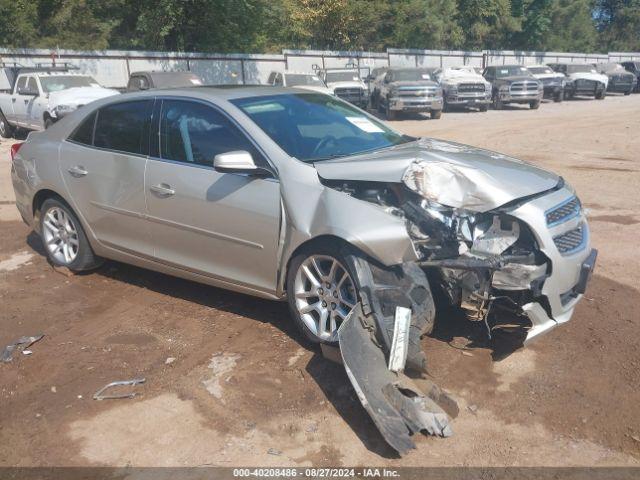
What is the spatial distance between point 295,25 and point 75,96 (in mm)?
24129

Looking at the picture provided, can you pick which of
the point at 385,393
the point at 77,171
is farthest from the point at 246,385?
the point at 77,171

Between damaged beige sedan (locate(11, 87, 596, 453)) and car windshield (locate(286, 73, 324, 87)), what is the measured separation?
53.8 ft

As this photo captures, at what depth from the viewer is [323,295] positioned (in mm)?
4098

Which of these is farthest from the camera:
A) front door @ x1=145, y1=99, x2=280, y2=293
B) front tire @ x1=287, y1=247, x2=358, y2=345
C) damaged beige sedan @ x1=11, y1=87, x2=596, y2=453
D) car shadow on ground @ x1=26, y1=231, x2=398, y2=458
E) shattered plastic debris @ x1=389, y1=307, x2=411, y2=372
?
front door @ x1=145, y1=99, x2=280, y2=293

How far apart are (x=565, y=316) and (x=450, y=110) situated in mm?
24343

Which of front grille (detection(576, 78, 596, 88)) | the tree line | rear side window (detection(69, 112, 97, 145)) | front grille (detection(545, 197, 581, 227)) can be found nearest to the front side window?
rear side window (detection(69, 112, 97, 145))

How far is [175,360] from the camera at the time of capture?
13.8ft

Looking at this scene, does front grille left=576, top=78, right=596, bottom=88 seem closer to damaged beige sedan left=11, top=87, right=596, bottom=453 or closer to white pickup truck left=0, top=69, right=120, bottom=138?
white pickup truck left=0, top=69, right=120, bottom=138

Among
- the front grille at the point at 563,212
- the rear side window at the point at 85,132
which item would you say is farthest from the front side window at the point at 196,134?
the front grille at the point at 563,212

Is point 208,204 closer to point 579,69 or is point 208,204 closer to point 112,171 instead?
point 112,171

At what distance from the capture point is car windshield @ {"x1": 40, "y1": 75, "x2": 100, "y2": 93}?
16.3 meters

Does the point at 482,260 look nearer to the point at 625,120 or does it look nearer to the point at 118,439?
the point at 118,439

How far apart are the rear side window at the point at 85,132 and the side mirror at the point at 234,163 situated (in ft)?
6.25

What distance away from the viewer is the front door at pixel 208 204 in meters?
4.30
